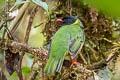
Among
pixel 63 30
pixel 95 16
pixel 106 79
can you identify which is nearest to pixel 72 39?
pixel 63 30

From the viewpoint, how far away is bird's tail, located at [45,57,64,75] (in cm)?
226

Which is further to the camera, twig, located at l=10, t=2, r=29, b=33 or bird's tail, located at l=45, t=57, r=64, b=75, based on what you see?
twig, located at l=10, t=2, r=29, b=33

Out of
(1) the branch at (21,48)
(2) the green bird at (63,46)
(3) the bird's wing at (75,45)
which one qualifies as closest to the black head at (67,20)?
(2) the green bird at (63,46)

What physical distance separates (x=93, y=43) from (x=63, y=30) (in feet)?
2.34

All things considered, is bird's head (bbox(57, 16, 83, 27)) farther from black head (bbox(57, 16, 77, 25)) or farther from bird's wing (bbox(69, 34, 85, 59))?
bird's wing (bbox(69, 34, 85, 59))

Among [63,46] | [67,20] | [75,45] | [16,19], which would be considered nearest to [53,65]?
[63,46]

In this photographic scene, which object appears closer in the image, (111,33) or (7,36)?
(7,36)

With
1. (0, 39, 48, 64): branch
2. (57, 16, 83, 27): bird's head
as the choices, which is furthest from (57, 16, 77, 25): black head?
(0, 39, 48, 64): branch

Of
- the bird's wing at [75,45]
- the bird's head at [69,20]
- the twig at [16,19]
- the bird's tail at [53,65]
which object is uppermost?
the twig at [16,19]

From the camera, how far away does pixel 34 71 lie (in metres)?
3.06

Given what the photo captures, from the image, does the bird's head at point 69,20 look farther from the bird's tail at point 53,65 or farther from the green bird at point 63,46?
the bird's tail at point 53,65

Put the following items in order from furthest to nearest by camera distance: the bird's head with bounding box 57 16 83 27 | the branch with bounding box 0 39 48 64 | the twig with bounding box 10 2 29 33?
1. the bird's head with bounding box 57 16 83 27
2. the twig with bounding box 10 2 29 33
3. the branch with bounding box 0 39 48 64

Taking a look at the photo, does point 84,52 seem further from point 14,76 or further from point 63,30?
point 14,76

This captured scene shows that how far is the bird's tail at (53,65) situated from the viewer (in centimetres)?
226
